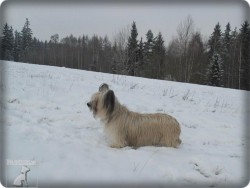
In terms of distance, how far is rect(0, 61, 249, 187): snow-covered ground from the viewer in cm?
506

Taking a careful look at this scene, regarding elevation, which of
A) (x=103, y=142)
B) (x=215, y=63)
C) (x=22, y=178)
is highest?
(x=215, y=63)

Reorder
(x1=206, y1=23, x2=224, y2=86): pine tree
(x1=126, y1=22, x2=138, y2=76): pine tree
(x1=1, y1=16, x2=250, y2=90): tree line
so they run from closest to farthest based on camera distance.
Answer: (x1=126, y1=22, x2=138, y2=76): pine tree → (x1=1, y1=16, x2=250, y2=90): tree line → (x1=206, y1=23, x2=224, y2=86): pine tree

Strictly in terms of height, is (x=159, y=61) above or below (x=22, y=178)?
above

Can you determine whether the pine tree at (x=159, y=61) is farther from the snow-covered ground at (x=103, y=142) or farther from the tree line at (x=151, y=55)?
the snow-covered ground at (x=103, y=142)

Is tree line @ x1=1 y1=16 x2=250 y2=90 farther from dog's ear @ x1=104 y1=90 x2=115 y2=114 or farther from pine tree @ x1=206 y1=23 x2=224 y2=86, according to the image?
dog's ear @ x1=104 y1=90 x2=115 y2=114

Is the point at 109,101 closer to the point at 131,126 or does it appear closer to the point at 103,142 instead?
the point at 131,126

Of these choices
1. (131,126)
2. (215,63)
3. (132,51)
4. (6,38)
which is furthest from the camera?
(215,63)

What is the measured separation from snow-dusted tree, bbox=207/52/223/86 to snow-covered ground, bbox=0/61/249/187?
3.94m

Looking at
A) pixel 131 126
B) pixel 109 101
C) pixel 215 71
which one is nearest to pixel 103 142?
pixel 131 126

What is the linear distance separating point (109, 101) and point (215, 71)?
1131 cm

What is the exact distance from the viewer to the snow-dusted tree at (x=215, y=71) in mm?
14880

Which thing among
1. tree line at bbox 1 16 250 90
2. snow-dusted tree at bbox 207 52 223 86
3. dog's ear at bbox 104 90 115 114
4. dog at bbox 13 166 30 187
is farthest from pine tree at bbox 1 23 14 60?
snow-dusted tree at bbox 207 52 223 86

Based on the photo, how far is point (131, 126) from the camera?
6789mm

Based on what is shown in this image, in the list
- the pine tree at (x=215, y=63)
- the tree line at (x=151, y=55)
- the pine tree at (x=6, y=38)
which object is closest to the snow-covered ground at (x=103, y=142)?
the pine tree at (x=6, y=38)
